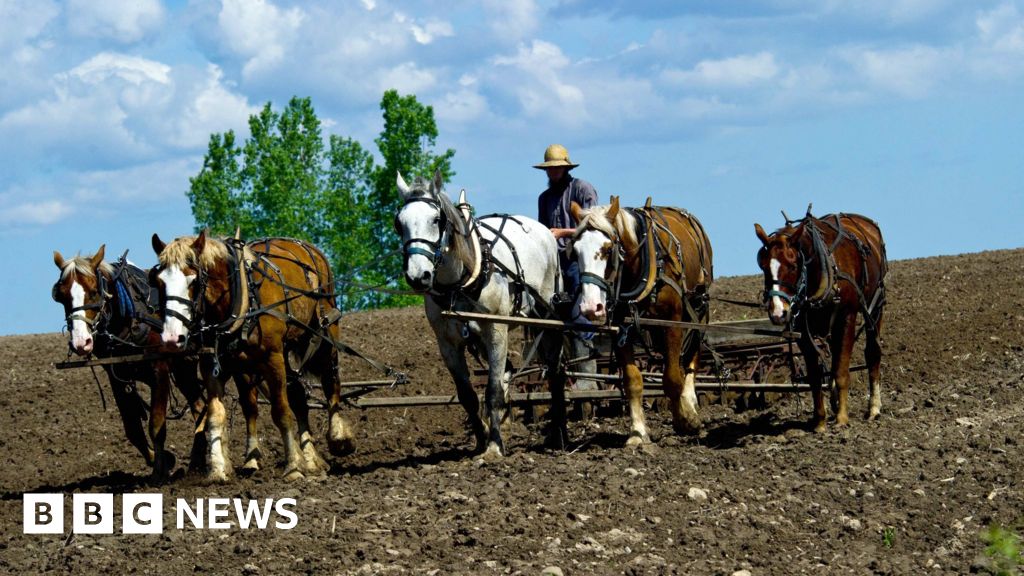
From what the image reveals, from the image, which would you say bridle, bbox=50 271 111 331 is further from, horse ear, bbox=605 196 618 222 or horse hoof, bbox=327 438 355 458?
horse ear, bbox=605 196 618 222

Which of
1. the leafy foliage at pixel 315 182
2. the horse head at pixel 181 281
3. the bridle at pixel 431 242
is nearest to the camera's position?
the bridle at pixel 431 242

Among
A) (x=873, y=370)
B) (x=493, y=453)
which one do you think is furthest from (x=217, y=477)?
(x=873, y=370)

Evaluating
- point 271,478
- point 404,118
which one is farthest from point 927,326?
point 404,118

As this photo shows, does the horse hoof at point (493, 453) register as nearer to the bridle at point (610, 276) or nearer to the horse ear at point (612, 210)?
the bridle at point (610, 276)

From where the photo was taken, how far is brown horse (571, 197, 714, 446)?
10.8 m

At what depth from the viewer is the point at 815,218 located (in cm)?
1260

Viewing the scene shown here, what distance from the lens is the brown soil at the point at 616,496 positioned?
7.98 m

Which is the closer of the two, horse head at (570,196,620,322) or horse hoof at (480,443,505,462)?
horse head at (570,196,620,322)

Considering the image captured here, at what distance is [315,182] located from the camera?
39688 millimetres

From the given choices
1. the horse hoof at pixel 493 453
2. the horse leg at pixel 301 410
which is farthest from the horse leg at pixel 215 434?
the horse hoof at pixel 493 453

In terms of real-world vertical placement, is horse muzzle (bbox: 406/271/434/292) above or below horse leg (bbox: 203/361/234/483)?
above

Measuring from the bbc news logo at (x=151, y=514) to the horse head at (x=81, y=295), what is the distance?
133cm

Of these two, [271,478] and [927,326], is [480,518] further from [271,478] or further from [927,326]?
[927,326]

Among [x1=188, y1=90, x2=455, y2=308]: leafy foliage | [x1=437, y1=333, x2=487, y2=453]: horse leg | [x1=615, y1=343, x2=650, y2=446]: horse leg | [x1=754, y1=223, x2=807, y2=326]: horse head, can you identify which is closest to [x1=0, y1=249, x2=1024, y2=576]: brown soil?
[x1=615, y1=343, x2=650, y2=446]: horse leg
